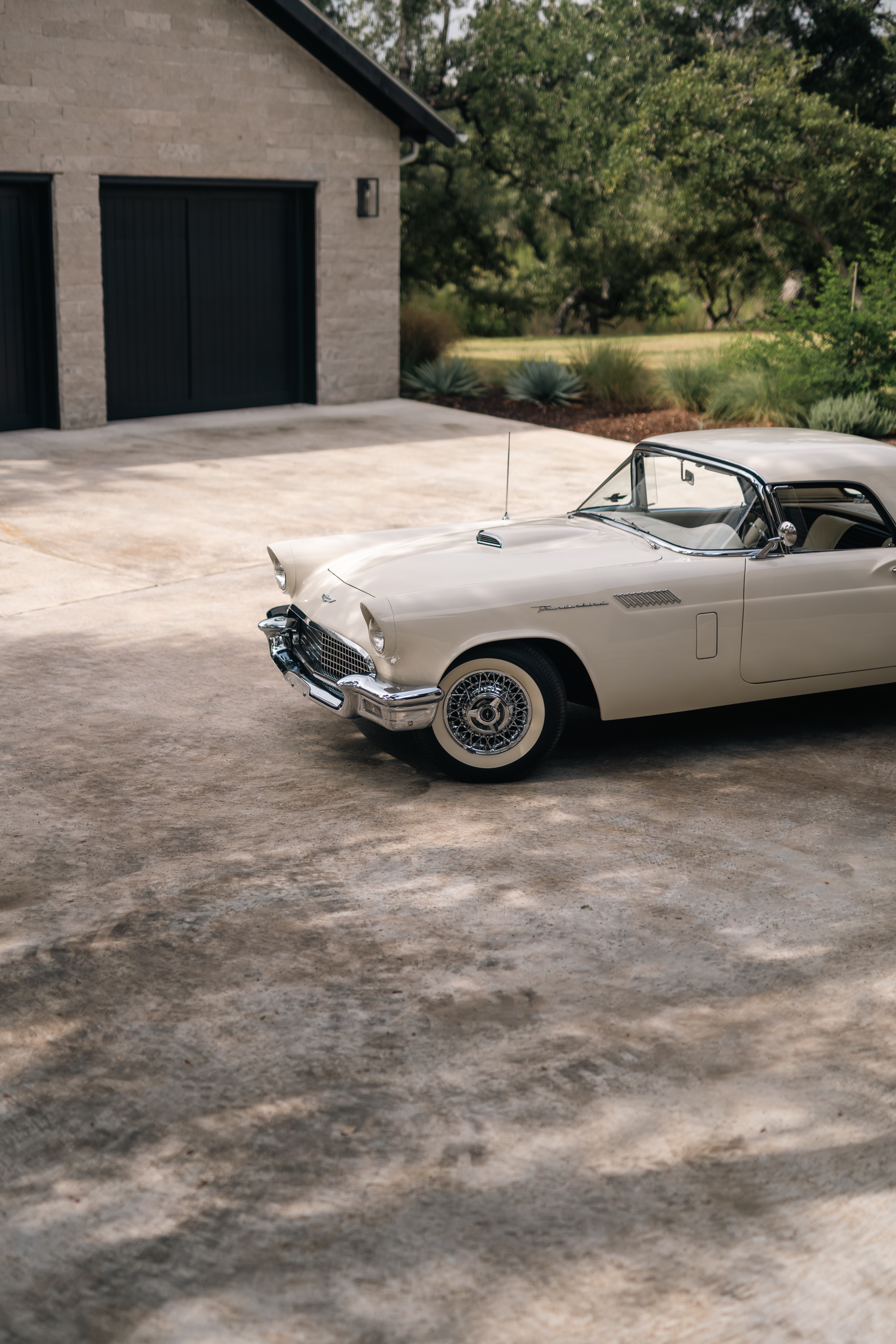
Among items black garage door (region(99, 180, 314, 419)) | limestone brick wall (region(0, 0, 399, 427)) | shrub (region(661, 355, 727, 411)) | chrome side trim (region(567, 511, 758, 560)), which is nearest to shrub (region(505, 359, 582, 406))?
shrub (region(661, 355, 727, 411))

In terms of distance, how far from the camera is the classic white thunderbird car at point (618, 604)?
6020mm

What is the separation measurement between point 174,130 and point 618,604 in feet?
39.8

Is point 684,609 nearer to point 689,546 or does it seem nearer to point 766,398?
point 689,546

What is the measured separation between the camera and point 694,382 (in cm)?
1745

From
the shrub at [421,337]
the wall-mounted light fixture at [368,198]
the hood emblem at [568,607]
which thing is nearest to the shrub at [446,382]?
the shrub at [421,337]

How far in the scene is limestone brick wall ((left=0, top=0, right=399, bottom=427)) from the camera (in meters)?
15.0

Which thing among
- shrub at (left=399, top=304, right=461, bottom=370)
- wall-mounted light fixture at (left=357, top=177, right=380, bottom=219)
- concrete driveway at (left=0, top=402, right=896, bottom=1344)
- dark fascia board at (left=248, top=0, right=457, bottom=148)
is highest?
dark fascia board at (left=248, top=0, right=457, bottom=148)

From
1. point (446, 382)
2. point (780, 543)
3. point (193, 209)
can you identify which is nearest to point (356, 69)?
point (193, 209)

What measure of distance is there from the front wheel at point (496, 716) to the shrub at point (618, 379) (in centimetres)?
1265

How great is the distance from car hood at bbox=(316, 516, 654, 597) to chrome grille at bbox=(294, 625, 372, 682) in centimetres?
25

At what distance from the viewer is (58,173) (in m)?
15.3

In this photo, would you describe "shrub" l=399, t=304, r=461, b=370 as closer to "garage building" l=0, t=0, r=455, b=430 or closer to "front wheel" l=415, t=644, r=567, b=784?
"garage building" l=0, t=0, r=455, b=430

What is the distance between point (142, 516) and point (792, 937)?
8137mm

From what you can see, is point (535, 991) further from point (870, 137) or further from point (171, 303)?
point (870, 137)
